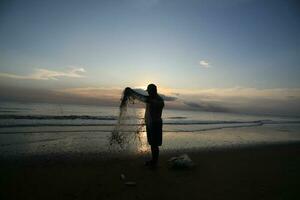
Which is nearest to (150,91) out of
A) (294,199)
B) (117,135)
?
(117,135)

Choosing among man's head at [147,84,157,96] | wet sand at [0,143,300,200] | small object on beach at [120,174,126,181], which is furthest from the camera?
man's head at [147,84,157,96]

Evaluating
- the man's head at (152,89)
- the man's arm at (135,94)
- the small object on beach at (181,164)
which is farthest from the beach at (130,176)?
the man's head at (152,89)

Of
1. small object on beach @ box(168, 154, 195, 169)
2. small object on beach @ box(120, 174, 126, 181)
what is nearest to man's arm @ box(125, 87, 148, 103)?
small object on beach @ box(168, 154, 195, 169)

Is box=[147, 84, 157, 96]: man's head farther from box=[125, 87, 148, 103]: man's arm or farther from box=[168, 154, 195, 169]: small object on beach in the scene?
box=[168, 154, 195, 169]: small object on beach

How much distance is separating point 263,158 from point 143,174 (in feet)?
20.2

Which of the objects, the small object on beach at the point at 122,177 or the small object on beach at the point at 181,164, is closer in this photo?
the small object on beach at the point at 122,177

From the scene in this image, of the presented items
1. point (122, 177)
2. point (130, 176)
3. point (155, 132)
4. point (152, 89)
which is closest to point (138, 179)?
point (130, 176)

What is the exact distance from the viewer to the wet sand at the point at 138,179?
5.30 m

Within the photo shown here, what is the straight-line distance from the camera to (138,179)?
6.39m

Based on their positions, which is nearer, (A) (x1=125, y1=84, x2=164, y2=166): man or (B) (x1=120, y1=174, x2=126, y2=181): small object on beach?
(B) (x1=120, y1=174, x2=126, y2=181): small object on beach

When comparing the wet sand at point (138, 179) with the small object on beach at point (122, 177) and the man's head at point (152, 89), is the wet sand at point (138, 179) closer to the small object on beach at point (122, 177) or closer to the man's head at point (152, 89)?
the small object on beach at point (122, 177)

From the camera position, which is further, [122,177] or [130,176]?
[130,176]

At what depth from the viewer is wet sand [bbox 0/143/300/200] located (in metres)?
5.30

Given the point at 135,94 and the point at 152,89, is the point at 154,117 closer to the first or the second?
the point at 152,89
